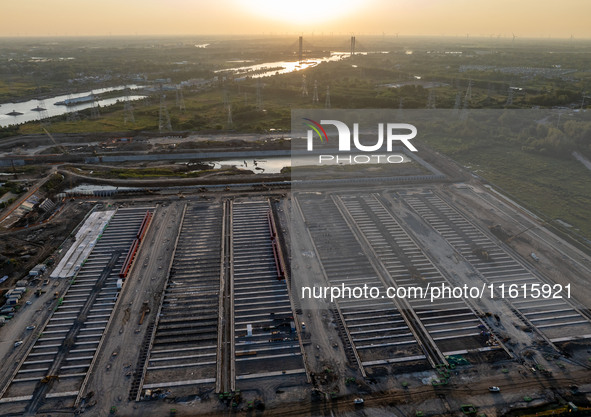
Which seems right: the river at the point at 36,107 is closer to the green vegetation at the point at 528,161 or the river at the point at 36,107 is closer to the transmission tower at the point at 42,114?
the transmission tower at the point at 42,114

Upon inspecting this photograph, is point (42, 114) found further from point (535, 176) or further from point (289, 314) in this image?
point (535, 176)

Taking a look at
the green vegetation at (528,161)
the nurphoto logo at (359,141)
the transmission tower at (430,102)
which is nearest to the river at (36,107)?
the nurphoto logo at (359,141)

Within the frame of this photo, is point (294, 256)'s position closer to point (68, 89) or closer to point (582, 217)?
point (582, 217)

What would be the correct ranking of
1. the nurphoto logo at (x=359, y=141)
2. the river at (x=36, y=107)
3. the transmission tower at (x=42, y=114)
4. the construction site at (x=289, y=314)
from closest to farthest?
the construction site at (x=289, y=314) → the nurphoto logo at (x=359, y=141) → the transmission tower at (x=42, y=114) → the river at (x=36, y=107)

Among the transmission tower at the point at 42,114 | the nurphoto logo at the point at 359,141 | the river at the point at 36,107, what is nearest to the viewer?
the nurphoto logo at the point at 359,141

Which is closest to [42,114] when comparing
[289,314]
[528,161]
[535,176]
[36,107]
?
[36,107]

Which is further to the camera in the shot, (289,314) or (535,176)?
(535,176)

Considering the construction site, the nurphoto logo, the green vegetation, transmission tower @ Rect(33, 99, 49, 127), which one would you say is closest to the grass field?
the green vegetation

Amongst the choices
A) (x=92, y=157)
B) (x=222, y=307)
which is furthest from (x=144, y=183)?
(x=222, y=307)
